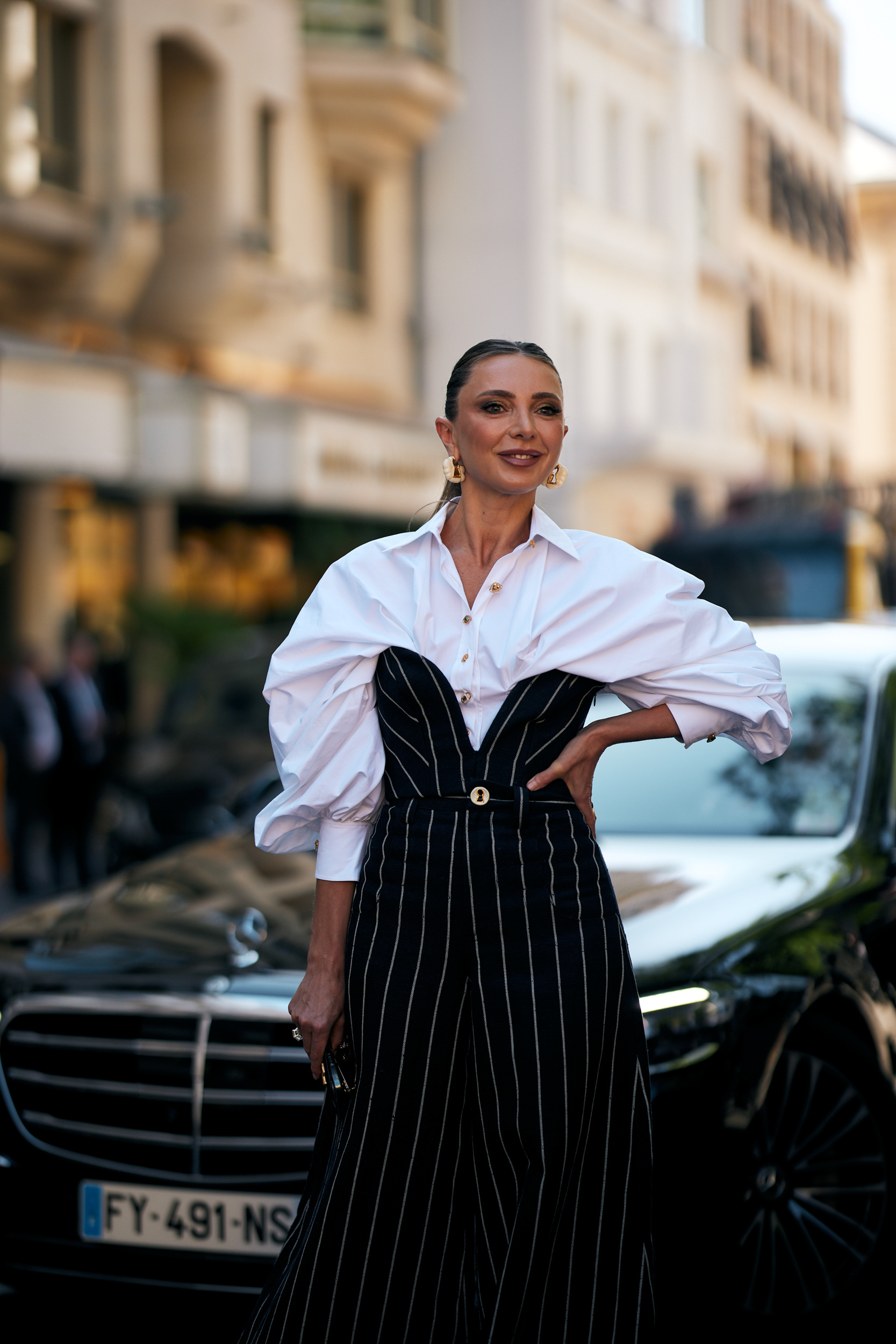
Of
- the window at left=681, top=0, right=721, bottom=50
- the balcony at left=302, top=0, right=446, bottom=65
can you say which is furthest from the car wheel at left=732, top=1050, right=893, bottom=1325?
A: the window at left=681, top=0, right=721, bottom=50

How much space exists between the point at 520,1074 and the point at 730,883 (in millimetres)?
1712

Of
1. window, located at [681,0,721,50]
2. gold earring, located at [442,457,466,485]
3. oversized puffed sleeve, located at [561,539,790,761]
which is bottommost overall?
oversized puffed sleeve, located at [561,539,790,761]

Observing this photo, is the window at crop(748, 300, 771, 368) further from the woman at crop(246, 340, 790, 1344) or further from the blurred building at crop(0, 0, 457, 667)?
the woman at crop(246, 340, 790, 1344)

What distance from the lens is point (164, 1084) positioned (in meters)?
4.26

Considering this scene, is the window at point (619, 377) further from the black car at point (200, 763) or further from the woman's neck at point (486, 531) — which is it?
the woman's neck at point (486, 531)

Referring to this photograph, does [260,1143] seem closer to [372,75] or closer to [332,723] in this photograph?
[332,723]

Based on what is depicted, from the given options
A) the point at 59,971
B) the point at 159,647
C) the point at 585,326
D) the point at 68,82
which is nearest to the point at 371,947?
the point at 59,971

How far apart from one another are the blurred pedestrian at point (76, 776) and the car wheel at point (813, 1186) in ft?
32.7

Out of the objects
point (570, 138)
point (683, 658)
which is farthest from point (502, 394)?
point (570, 138)

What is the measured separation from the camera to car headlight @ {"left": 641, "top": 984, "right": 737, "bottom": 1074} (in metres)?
3.93

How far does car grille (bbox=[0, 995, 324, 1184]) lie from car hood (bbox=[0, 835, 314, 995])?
8 cm

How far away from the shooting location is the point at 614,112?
1312 inches

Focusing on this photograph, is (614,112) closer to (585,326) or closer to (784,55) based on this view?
(585,326)

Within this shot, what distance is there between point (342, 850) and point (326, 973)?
21cm
